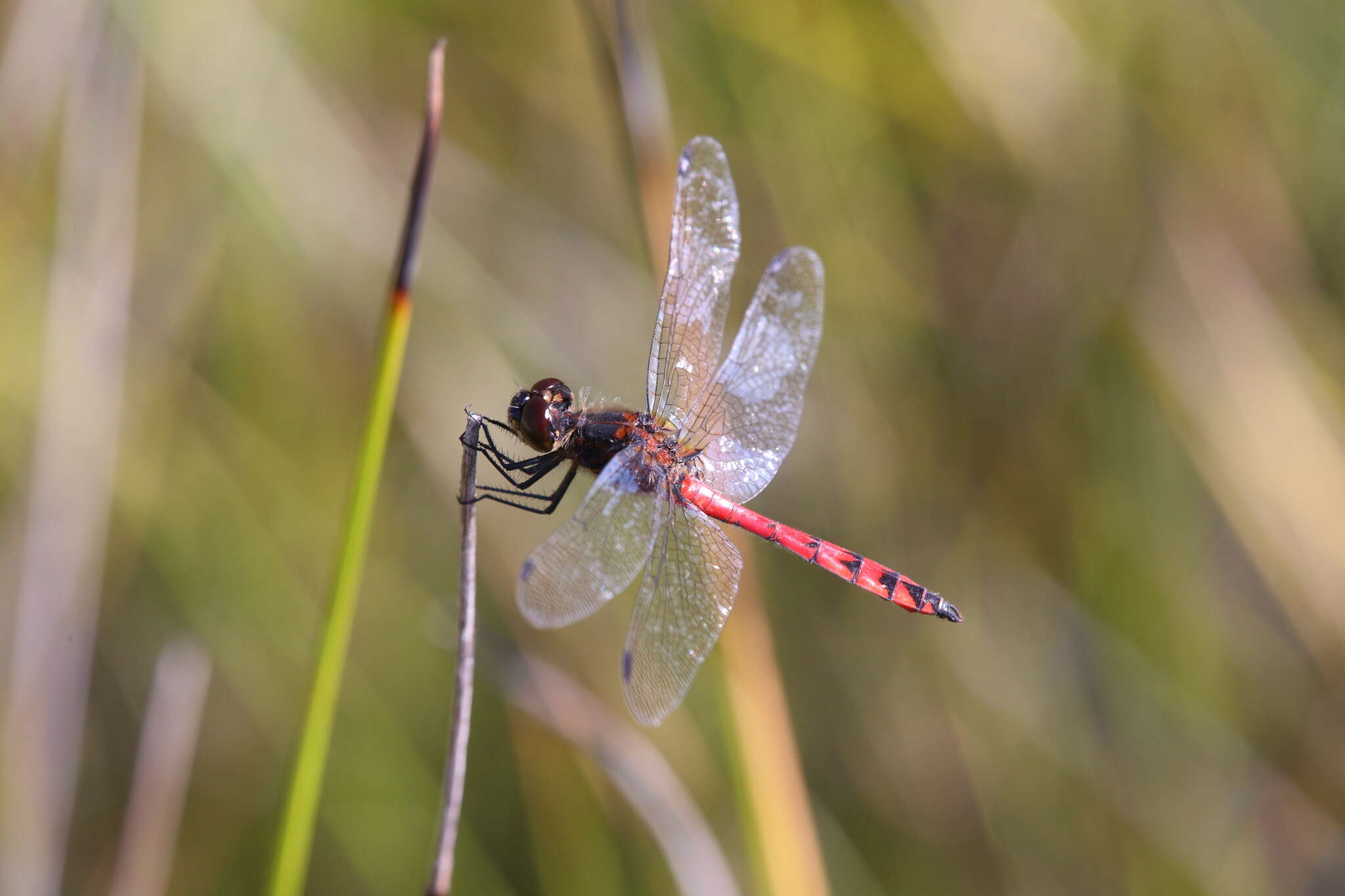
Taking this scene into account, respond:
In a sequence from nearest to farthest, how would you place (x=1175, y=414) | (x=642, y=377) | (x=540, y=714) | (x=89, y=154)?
(x=540, y=714) < (x=89, y=154) < (x=1175, y=414) < (x=642, y=377)

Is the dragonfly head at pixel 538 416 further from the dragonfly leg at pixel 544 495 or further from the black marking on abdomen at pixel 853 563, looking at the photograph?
the black marking on abdomen at pixel 853 563

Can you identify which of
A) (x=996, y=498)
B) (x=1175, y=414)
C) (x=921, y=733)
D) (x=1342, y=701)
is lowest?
(x=921, y=733)

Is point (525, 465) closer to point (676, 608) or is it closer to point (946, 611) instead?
point (676, 608)

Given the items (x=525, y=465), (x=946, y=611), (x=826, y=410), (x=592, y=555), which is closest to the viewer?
(x=592, y=555)

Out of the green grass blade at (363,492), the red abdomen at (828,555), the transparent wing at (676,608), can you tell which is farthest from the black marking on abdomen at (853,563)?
the green grass blade at (363,492)

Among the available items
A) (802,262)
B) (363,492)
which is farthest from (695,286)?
(363,492)

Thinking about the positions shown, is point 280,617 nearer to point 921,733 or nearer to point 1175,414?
point 921,733

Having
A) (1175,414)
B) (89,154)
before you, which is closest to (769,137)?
(1175,414)

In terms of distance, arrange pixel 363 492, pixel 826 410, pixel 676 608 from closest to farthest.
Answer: pixel 363 492, pixel 676 608, pixel 826 410

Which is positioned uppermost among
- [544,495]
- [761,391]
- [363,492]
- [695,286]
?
[695,286]
